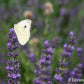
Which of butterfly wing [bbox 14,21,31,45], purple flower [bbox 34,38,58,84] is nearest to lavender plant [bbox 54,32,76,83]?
purple flower [bbox 34,38,58,84]

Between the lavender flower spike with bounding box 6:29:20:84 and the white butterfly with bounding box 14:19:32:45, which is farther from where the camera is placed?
the white butterfly with bounding box 14:19:32:45

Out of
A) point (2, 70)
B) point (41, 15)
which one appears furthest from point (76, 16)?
point (2, 70)

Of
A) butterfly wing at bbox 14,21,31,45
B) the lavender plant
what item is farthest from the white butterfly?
the lavender plant

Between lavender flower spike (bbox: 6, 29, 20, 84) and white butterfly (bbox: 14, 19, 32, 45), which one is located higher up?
white butterfly (bbox: 14, 19, 32, 45)

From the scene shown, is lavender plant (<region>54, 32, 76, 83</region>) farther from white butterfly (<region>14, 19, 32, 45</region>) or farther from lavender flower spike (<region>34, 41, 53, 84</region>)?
white butterfly (<region>14, 19, 32, 45</region>)

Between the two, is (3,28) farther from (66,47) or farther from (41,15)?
(66,47)

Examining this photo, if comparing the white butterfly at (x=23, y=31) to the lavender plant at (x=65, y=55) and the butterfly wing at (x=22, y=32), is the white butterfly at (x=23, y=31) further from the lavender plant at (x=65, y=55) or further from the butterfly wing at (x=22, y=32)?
the lavender plant at (x=65, y=55)

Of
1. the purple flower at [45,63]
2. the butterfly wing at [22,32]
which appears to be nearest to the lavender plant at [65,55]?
the purple flower at [45,63]

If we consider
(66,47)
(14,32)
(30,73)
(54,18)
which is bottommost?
(30,73)
